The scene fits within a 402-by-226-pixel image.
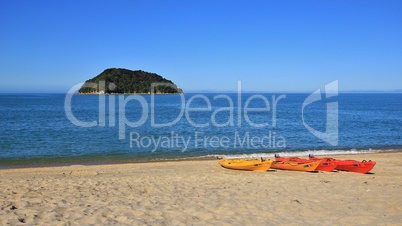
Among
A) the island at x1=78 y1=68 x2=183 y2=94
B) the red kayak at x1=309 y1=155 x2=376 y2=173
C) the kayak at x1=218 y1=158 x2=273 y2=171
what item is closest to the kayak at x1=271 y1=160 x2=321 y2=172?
the kayak at x1=218 y1=158 x2=273 y2=171

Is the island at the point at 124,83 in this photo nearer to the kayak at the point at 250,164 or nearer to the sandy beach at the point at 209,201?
the kayak at the point at 250,164

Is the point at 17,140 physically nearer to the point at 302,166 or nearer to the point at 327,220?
the point at 302,166

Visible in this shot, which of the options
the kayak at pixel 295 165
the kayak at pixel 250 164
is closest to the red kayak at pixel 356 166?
the kayak at pixel 295 165

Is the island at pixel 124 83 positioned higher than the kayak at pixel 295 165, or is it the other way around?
the island at pixel 124 83

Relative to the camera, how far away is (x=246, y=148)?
2283 cm

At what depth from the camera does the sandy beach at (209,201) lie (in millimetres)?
6828

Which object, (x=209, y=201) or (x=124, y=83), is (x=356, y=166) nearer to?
(x=209, y=201)

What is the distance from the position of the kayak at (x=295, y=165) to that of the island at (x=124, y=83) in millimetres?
154626

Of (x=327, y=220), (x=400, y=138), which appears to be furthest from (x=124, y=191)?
(x=400, y=138)

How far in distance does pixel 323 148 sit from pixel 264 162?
11.2 meters

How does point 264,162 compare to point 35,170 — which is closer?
point 264,162

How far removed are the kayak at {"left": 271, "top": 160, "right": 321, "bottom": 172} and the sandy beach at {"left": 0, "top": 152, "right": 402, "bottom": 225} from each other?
1.23m

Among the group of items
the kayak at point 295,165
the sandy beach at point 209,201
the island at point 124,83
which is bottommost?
the kayak at point 295,165

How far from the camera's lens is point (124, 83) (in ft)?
540
